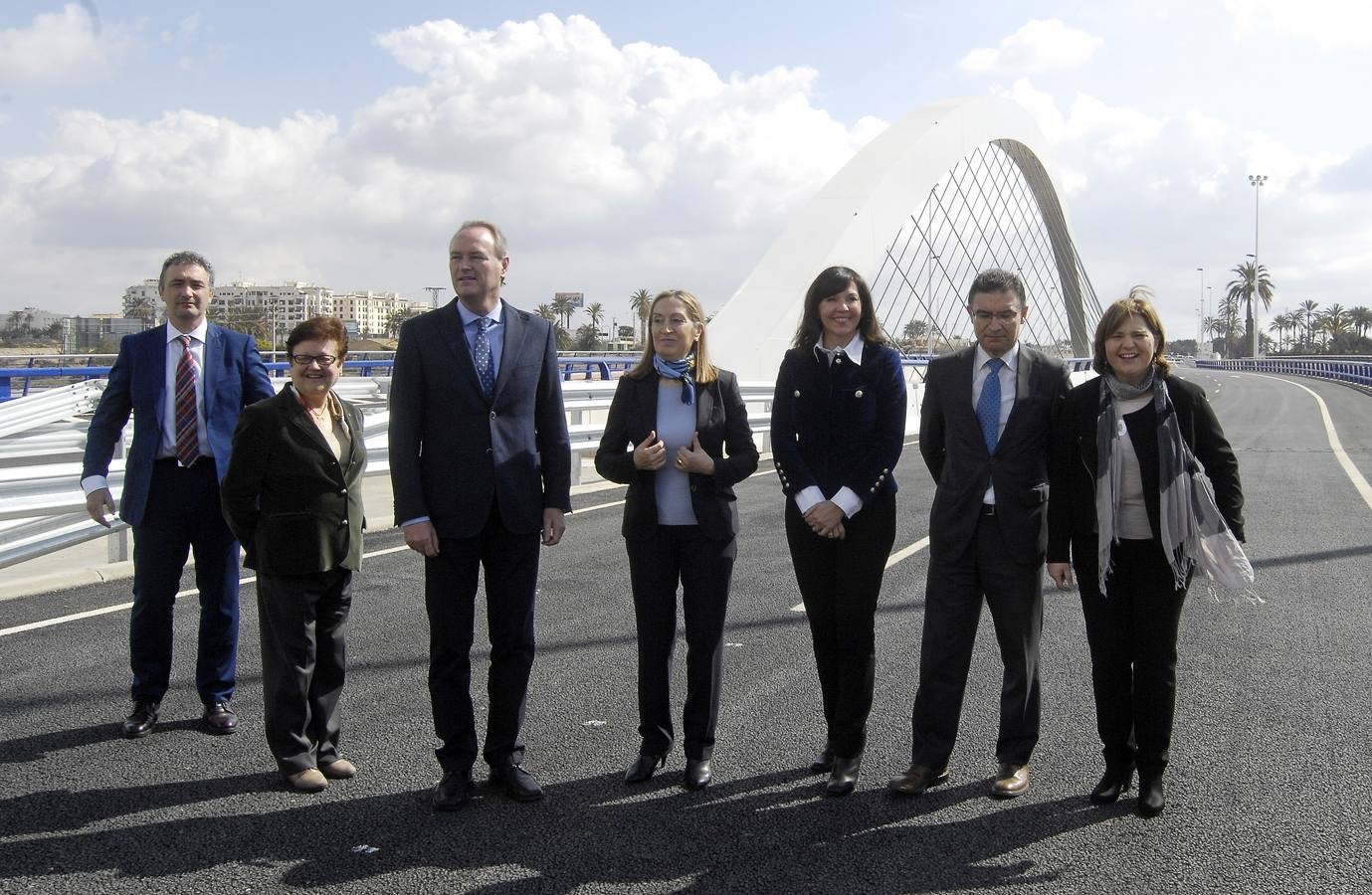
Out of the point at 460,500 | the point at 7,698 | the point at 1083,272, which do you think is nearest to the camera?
the point at 460,500

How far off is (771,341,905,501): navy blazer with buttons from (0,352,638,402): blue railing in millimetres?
3534

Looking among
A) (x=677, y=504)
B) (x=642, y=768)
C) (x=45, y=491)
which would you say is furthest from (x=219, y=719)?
(x=45, y=491)

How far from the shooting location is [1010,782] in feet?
12.2

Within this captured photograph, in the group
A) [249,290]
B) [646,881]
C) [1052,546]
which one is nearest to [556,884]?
[646,881]

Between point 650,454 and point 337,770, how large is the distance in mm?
1473

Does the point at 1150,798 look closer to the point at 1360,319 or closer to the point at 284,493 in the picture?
the point at 284,493

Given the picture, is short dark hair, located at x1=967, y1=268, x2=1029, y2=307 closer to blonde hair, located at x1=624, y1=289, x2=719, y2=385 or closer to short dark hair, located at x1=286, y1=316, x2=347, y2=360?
blonde hair, located at x1=624, y1=289, x2=719, y2=385

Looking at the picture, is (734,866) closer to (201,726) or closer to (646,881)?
(646,881)

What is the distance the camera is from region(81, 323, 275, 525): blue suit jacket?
4.44 meters

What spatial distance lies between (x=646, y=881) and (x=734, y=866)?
0.84 ft

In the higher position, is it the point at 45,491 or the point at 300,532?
the point at 300,532

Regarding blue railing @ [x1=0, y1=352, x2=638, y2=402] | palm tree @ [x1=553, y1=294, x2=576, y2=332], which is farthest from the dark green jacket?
palm tree @ [x1=553, y1=294, x2=576, y2=332]

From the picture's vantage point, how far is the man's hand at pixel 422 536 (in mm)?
3738

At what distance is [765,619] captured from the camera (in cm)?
606
